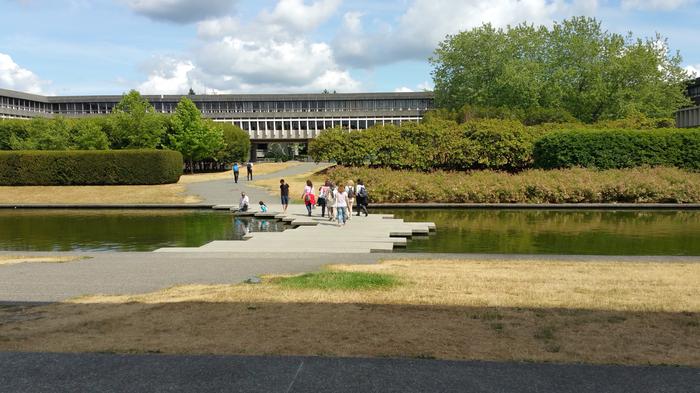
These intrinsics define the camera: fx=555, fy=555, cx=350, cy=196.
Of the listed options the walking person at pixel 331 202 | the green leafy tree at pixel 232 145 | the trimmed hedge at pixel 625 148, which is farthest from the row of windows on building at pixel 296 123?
the walking person at pixel 331 202

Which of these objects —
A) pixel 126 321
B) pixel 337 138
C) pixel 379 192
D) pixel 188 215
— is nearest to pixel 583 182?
pixel 379 192

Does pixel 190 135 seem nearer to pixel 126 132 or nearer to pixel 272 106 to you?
pixel 126 132

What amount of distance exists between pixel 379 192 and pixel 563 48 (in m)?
31.0

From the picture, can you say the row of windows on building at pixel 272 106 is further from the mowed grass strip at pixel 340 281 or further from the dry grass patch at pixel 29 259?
the mowed grass strip at pixel 340 281

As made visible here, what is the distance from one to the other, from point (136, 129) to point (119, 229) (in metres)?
29.9

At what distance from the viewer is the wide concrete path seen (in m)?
4.50

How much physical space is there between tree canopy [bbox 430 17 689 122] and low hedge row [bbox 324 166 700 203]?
16550 mm

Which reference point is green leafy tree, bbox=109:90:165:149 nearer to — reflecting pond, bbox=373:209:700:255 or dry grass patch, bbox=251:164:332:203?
dry grass patch, bbox=251:164:332:203

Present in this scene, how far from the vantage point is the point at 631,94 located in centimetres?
4578

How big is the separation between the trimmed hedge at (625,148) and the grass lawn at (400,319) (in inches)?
1007

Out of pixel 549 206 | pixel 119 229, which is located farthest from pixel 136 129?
pixel 549 206

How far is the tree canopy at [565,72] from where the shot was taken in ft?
152

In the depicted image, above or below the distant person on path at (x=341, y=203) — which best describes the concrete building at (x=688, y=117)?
above

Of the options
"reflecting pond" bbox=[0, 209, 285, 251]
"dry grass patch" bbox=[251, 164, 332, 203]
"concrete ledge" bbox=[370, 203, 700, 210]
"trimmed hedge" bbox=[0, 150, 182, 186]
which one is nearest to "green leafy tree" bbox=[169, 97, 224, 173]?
"trimmed hedge" bbox=[0, 150, 182, 186]
